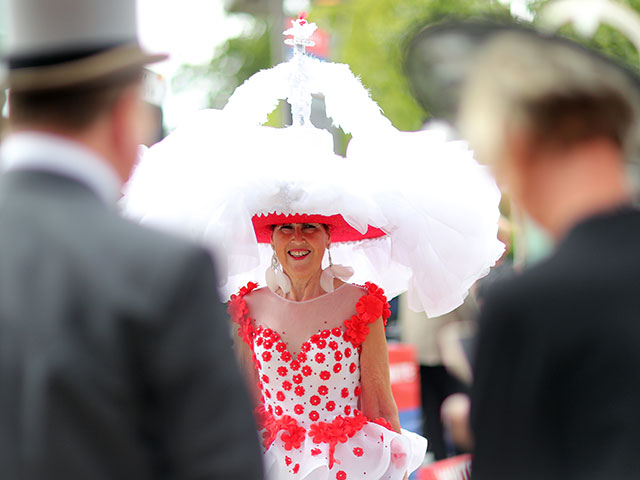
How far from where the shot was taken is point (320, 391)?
3.30 metres

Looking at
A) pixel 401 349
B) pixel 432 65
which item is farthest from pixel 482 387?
pixel 401 349

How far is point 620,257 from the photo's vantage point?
52.4 inches

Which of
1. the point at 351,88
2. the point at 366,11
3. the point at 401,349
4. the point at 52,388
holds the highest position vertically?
the point at 366,11

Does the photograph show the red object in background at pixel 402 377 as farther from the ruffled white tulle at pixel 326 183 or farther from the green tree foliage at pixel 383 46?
the green tree foliage at pixel 383 46

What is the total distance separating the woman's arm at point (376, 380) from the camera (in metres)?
3.30

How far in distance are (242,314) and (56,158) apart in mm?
2136

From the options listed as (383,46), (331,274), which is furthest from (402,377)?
(383,46)

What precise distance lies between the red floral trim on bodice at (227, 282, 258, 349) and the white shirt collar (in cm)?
206

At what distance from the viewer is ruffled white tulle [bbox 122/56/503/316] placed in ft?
9.61

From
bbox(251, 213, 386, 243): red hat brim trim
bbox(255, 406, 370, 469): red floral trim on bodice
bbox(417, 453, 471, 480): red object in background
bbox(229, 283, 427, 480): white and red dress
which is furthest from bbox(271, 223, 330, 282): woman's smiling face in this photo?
bbox(417, 453, 471, 480): red object in background

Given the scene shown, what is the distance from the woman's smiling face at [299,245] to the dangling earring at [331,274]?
90 millimetres

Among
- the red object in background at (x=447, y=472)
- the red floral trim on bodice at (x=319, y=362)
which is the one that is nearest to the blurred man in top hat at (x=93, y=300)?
the red object in background at (x=447, y=472)

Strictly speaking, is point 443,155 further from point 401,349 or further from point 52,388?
point 401,349

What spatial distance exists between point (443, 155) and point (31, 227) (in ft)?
6.92
